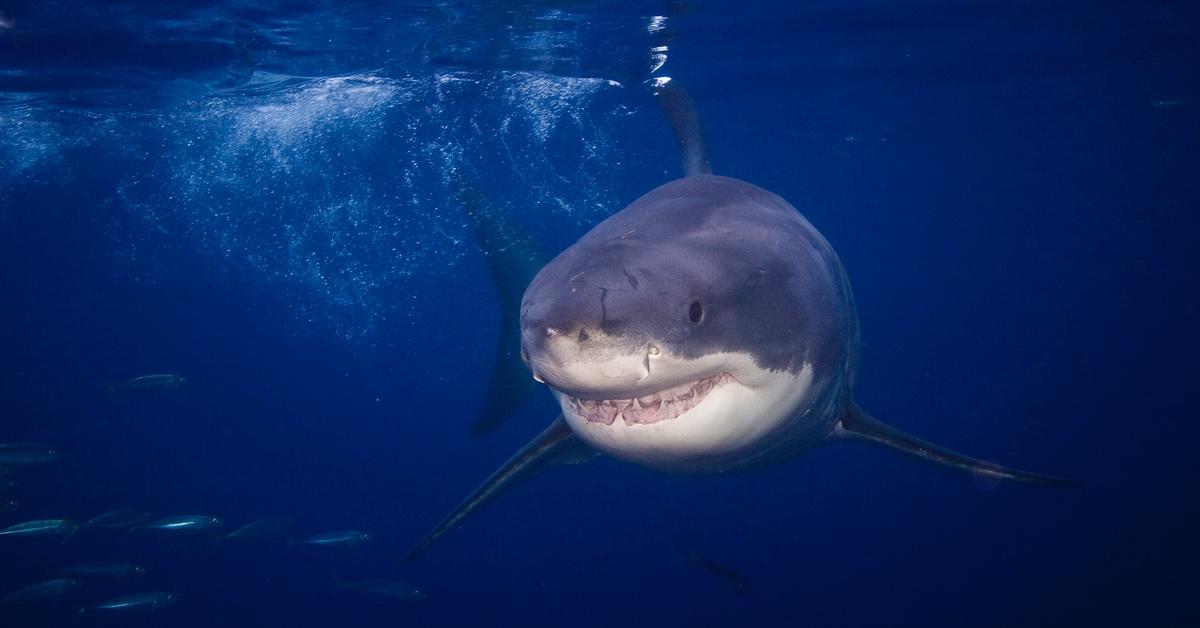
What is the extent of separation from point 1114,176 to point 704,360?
241 ft

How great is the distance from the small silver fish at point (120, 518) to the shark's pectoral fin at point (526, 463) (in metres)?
7.82

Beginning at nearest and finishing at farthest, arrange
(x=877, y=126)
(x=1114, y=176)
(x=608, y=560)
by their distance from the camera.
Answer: (x=608, y=560) → (x=877, y=126) → (x=1114, y=176)

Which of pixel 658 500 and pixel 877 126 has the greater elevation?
pixel 877 126

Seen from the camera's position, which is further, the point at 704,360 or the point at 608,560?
the point at 608,560

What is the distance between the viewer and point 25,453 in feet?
31.9

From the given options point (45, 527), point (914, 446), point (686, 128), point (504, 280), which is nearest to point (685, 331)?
point (914, 446)

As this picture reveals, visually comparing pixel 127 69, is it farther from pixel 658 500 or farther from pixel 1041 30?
pixel 1041 30

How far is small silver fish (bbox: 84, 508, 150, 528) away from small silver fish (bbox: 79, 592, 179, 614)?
42.5 inches

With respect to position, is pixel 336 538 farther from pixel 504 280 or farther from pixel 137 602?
pixel 504 280

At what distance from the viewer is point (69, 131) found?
22.1 meters

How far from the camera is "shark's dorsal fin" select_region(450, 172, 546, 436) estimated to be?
8625 mm

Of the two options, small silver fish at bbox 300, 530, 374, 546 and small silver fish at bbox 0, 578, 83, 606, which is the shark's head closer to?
small silver fish at bbox 300, 530, 374, 546

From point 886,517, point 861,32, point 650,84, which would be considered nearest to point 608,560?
point 886,517

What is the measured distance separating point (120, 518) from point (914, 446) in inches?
439
